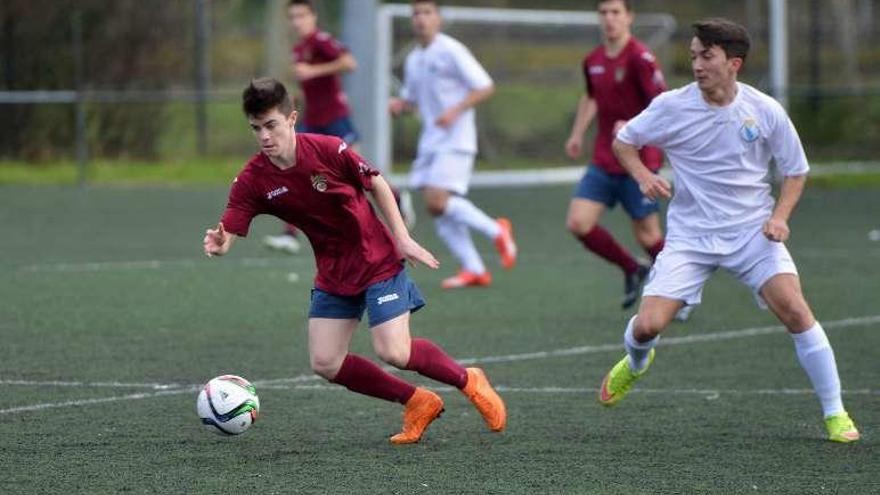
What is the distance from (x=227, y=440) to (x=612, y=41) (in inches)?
203

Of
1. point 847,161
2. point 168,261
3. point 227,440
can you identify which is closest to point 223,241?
point 227,440

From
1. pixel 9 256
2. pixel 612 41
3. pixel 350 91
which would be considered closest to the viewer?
pixel 612 41

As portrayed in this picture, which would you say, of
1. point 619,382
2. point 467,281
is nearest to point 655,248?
point 467,281

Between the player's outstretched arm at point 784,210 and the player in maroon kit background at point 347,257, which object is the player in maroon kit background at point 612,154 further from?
the player in maroon kit background at point 347,257

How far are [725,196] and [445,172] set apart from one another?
568 cm

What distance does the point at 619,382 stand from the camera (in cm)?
737

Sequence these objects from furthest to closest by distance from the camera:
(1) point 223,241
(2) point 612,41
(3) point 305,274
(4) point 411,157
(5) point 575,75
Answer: (5) point 575,75 < (4) point 411,157 < (3) point 305,274 < (2) point 612,41 < (1) point 223,241

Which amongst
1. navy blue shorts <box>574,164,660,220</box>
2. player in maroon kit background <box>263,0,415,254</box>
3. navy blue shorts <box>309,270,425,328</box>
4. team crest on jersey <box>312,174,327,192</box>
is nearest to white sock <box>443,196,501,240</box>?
navy blue shorts <box>574,164,660,220</box>

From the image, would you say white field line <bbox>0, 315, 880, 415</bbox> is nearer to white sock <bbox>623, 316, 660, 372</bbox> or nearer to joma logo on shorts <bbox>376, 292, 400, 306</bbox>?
white sock <bbox>623, 316, 660, 372</bbox>

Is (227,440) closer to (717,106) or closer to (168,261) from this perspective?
(717,106)

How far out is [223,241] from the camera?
6.62 m

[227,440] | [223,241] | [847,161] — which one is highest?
[223,241]

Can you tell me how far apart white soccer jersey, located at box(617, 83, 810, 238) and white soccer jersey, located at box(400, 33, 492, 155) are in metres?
5.56

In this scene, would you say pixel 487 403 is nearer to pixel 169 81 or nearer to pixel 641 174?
pixel 641 174
